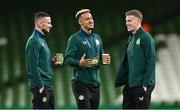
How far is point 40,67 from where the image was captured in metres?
8.96

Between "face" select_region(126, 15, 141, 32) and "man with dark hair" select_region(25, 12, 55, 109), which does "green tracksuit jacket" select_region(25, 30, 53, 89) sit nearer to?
"man with dark hair" select_region(25, 12, 55, 109)

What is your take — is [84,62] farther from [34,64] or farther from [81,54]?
[34,64]

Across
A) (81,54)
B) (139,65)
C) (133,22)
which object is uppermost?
(133,22)

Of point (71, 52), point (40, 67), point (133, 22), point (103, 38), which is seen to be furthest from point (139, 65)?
point (103, 38)

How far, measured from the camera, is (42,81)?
8.88 metres

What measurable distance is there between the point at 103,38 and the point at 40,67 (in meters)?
9.52

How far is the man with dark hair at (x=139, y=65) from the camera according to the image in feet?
28.9

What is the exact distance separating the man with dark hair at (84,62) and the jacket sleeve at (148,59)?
1.81 feet

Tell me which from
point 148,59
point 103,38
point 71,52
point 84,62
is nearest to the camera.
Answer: point 148,59

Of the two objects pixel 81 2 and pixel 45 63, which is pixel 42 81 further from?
pixel 81 2

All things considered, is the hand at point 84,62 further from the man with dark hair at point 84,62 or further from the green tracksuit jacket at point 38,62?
the green tracksuit jacket at point 38,62

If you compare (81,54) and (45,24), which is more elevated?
(45,24)

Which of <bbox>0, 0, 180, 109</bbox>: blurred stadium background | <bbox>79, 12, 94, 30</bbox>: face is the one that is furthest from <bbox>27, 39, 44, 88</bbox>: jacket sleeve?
<bbox>0, 0, 180, 109</bbox>: blurred stadium background

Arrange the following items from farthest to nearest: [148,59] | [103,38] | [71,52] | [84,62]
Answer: [103,38]
[71,52]
[84,62]
[148,59]
